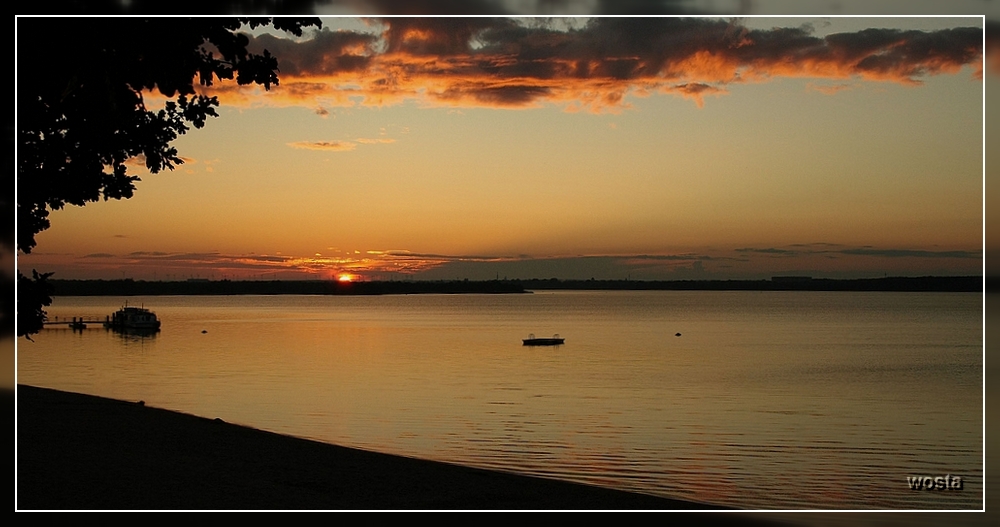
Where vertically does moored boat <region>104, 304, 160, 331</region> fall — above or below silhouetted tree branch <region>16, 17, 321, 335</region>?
below

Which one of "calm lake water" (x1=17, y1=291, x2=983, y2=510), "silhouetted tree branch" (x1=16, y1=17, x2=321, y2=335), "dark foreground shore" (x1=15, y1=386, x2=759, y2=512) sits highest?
"silhouetted tree branch" (x1=16, y1=17, x2=321, y2=335)

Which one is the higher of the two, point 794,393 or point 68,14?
point 68,14

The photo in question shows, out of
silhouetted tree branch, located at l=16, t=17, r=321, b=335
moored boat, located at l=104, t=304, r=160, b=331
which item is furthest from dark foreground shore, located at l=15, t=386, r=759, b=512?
moored boat, located at l=104, t=304, r=160, b=331

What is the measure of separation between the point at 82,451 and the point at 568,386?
109 ft

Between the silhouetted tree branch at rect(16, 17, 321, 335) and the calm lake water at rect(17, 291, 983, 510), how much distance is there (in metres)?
12.1

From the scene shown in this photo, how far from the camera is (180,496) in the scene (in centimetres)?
1316

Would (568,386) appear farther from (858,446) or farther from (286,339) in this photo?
(286,339)

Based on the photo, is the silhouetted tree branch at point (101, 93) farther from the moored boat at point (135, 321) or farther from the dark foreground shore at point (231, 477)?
the moored boat at point (135, 321)

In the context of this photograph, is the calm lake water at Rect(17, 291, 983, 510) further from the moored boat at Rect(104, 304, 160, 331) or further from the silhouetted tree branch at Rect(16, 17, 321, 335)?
the silhouetted tree branch at Rect(16, 17, 321, 335)

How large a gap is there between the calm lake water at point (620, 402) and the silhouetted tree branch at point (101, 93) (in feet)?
39.8

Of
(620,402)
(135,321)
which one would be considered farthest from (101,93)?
(135,321)

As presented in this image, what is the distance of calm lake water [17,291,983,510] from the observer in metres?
24.4

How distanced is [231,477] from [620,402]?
27.1 meters

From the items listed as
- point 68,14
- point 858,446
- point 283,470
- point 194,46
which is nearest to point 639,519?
point 283,470
